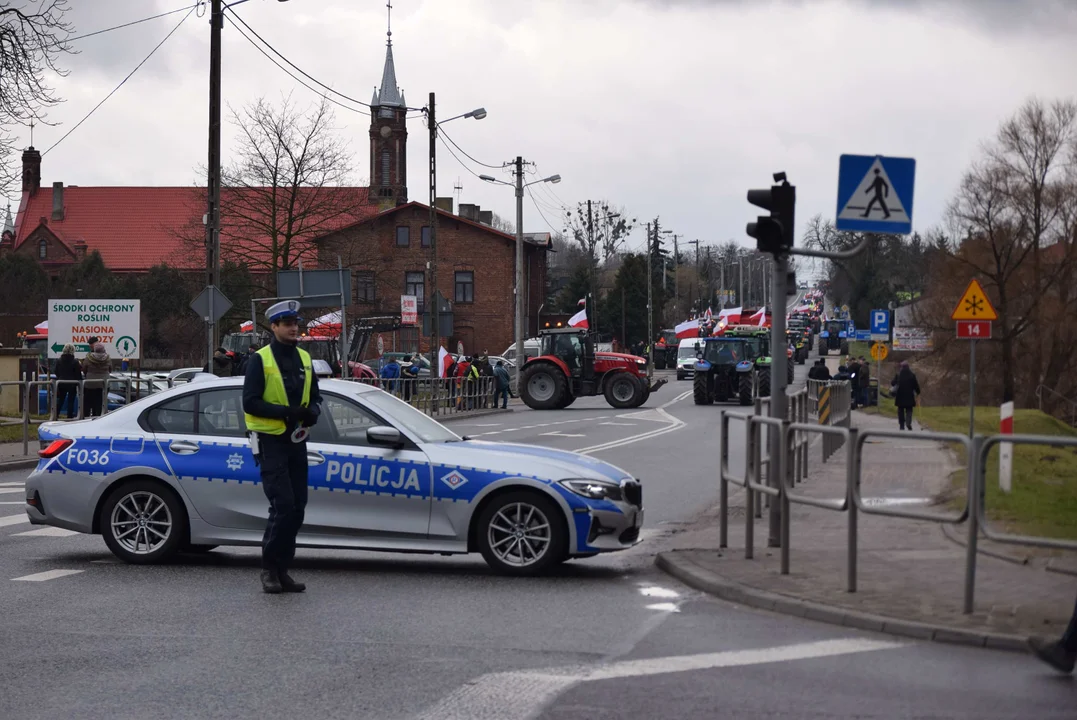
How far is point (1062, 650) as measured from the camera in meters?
6.63

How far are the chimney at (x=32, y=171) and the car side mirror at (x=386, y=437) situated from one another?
92.7 meters

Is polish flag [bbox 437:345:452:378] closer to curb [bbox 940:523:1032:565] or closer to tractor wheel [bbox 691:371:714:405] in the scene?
tractor wheel [bbox 691:371:714:405]

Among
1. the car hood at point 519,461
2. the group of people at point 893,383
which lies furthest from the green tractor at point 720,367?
the car hood at point 519,461

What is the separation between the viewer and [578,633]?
7824 millimetres

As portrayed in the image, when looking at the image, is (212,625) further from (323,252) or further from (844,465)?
(323,252)

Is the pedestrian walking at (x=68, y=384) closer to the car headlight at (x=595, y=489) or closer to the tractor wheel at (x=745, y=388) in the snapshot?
the car headlight at (x=595, y=489)

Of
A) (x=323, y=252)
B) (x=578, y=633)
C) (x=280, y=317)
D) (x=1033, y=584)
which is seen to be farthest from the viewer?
(x=323, y=252)

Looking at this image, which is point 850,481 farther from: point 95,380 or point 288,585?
point 95,380

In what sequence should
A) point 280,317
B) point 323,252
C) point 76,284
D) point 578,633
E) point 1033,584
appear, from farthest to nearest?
point 76,284 → point 323,252 → point 280,317 → point 1033,584 → point 578,633

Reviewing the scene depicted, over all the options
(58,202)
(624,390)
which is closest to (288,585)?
(624,390)

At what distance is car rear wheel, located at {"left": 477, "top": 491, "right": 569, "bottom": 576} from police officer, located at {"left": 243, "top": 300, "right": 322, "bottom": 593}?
4.55 feet

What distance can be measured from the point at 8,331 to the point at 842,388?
4404 centimetres

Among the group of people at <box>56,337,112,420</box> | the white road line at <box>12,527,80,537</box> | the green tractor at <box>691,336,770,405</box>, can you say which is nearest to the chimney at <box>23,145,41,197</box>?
the green tractor at <box>691,336,770,405</box>

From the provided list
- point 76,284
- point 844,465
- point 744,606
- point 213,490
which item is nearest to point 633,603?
point 744,606
